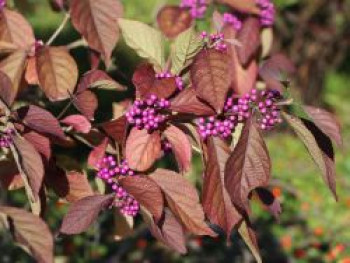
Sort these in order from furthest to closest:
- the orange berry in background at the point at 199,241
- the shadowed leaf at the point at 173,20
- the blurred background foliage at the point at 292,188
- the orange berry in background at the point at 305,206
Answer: the orange berry in background at the point at 305,206 → the orange berry in background at the point at 199,241 → the blurred background foliage at the point at 292,188 → the shadowed leaf at the point at 173,20

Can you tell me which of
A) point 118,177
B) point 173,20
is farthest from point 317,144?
point 173,20

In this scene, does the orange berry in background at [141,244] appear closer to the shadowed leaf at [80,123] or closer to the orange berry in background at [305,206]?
the orange berry in background at [305,206]

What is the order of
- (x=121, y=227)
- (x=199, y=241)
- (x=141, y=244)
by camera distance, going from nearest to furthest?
(x=121, y=227)
(x=141, y=244)
(x=199, y=241)

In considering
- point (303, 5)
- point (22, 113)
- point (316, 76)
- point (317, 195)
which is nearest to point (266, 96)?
point (22, 113)

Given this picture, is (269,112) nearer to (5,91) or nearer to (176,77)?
(176,77)

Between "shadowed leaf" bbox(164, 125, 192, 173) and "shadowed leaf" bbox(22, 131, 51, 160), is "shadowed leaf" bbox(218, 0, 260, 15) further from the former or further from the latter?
"shadowed leaf" bbox(22, 131, 51, 160)

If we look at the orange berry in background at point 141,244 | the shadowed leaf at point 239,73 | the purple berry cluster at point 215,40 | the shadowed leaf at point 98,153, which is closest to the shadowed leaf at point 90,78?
the shadowed leaf at point 98,153
